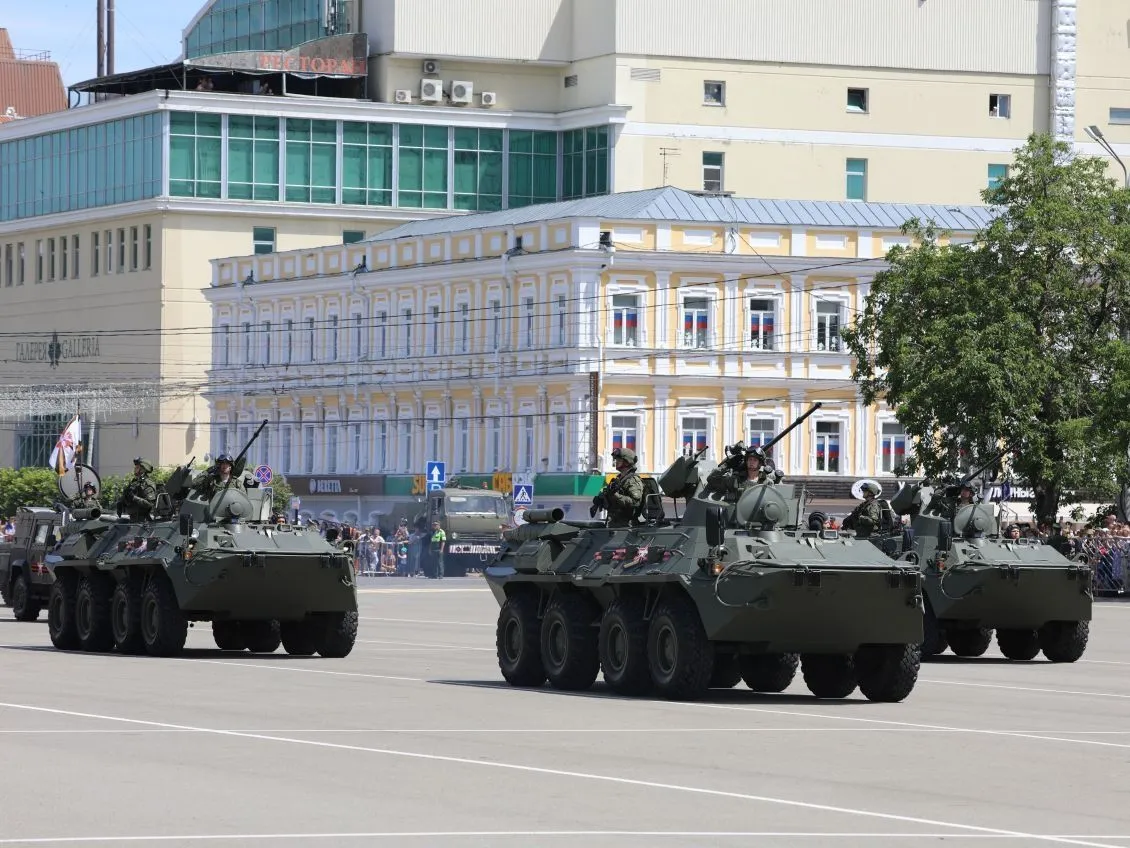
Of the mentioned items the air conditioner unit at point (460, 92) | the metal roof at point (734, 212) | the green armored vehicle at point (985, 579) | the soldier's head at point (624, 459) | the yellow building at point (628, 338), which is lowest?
the green armored vehicle at point (985, 579)

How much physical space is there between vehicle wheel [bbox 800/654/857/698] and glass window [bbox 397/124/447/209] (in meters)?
74.0

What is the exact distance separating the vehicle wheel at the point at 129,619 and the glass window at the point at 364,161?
→ 66653 millimetres

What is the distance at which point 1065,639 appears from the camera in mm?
29266

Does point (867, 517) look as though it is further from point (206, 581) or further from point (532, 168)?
point (532, 168)

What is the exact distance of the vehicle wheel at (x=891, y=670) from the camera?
71.3 ft

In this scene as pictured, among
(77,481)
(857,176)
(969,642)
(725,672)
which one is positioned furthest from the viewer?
(857,176)

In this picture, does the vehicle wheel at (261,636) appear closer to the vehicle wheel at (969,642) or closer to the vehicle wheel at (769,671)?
the vehicle wheel at (969,642)

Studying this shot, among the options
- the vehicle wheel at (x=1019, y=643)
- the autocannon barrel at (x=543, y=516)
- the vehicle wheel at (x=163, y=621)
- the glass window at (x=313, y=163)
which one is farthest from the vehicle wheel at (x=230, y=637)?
the glass window at (x=313, y=163)

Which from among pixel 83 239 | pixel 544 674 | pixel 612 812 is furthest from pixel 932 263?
pixel 83 239

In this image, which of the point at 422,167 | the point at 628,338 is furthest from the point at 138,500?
the point at 422,167

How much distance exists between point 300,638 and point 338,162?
6742 centimetres

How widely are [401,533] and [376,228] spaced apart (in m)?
25.0

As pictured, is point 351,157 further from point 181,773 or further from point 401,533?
point 181,773

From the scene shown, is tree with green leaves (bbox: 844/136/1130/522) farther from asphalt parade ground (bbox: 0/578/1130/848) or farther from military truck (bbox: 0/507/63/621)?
asphalt parade ground (bbox: 0/578/1130/848)
